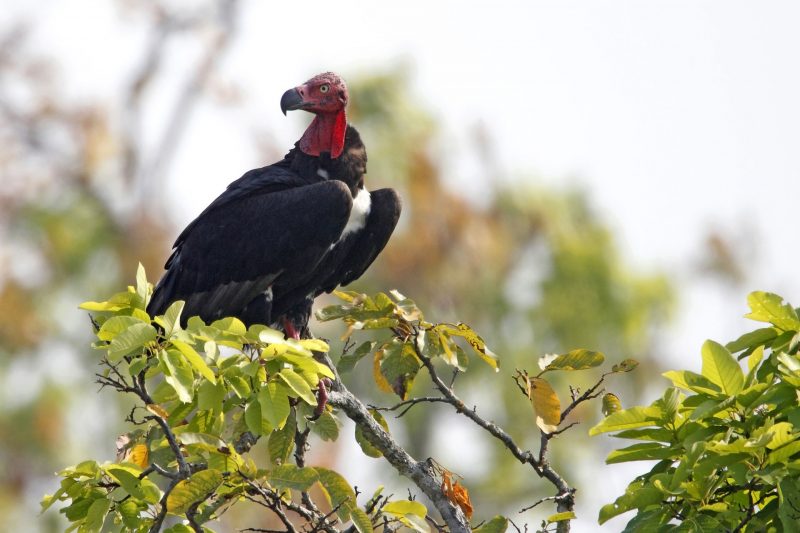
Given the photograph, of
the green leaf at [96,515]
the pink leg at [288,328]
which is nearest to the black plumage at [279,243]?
the pink leg at [288,328]

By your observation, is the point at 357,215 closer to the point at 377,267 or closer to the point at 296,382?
the point at 296,382

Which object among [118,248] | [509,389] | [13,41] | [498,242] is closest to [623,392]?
[509,389]

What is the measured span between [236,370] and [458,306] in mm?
19227

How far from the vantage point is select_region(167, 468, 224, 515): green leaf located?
3.69m

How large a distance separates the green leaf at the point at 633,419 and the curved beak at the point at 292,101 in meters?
3.60

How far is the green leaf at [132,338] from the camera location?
3426 millimetres

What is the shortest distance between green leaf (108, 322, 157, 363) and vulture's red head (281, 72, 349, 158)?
3329mm

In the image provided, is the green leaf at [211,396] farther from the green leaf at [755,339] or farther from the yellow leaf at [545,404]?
the green leaf at [755,339]

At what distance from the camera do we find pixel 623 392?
71.7ft

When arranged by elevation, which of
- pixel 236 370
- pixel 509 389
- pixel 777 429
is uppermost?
pixel 509 389

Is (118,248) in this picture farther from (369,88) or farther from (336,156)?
(336,156)

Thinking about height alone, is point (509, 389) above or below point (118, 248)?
below

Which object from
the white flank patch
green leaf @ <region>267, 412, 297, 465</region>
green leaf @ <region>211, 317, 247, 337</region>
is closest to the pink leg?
the white flank patch

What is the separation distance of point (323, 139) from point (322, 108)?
0.95 ft
